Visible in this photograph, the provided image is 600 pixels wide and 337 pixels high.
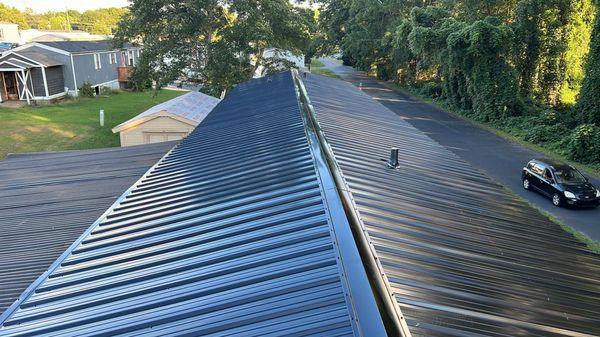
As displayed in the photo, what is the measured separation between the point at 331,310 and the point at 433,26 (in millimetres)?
32698

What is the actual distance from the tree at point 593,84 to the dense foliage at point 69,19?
90.6 m

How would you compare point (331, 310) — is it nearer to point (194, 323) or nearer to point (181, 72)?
point (194, 323)

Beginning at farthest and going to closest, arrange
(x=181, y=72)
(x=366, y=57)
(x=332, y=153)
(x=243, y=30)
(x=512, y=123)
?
(x=366, y=57) → (x=512, y=123) → (x=181, y=72) → (x=243, y=30) → (x=332, y=153)

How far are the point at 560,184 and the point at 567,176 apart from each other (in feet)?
2.02

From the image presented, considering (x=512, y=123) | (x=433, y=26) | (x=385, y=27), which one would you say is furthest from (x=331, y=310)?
(x=385, y=27)

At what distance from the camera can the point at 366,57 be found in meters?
49.5

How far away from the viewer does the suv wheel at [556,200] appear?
13.9 metres

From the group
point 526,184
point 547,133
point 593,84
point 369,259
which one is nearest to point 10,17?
point 547,133

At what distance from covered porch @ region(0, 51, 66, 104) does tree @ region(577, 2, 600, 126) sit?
113ft

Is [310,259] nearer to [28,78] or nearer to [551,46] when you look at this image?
[551,46]

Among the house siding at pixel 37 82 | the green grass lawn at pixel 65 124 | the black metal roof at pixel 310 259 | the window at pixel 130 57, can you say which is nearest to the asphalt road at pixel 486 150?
the black metal roof at pixel 310 259

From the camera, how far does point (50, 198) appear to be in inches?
349

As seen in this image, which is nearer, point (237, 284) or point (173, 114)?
point (237, 284)

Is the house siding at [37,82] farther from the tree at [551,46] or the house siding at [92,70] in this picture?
the tree at [551,46]
